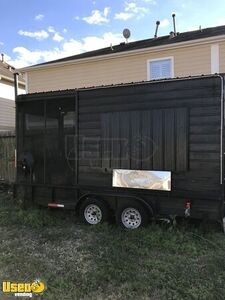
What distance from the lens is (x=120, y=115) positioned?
547 centimetres

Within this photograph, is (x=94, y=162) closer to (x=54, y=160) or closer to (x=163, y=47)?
(x=54, y=160)

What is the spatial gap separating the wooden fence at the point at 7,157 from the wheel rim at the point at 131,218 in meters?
5.47

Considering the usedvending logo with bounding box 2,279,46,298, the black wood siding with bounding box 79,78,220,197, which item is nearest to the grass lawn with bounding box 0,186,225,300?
the usedvending logo with bounding box 2,279,46,298

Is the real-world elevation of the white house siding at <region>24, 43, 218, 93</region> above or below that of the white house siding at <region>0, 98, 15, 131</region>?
above

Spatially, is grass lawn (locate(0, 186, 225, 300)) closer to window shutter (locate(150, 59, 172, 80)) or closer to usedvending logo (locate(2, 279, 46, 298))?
usedvending logo (locate(2, 279, 46, 298))

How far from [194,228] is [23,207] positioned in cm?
379

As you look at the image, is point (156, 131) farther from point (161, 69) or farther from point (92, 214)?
point (161, 69)

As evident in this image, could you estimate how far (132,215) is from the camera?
542cm

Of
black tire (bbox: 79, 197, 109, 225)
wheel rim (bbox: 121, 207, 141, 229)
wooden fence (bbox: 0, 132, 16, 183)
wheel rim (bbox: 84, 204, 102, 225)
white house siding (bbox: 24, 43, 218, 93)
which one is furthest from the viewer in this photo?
white house siding (bbox: 24, 43, 218, 93)

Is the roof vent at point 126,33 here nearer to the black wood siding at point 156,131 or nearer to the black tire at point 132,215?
the black wood siding at point 156,131

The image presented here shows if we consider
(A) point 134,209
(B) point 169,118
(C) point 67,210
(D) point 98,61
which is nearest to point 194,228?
(A) point 134,209

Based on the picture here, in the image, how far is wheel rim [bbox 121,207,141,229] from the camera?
536 centimetres

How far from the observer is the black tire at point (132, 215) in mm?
5266

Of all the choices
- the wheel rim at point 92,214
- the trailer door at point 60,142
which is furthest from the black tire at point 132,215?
the trailer door at point 60,142
